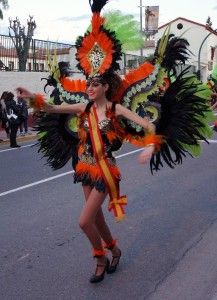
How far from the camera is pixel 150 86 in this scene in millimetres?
4012

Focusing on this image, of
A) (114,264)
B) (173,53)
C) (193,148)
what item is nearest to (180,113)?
(193,148)

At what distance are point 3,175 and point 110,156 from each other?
550 centimetres

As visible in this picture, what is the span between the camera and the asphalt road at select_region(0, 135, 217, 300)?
13.0ft

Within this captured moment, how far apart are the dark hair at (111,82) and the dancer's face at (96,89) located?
0.04 m

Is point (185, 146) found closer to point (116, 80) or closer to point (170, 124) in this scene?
point (170, 124)

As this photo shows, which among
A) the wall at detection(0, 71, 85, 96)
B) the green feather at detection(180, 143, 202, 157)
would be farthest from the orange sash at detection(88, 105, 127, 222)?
the wall at detection(0, 71, 85, 96)

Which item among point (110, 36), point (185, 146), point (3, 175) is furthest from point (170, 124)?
point (3, 175)

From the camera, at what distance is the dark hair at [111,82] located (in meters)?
3.89

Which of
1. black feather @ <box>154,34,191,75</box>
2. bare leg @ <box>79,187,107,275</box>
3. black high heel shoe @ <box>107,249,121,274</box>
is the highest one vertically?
black feather @ <box>154,34,191,75</box>

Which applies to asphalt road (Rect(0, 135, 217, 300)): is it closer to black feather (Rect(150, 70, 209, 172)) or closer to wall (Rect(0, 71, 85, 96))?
black feather (Rect(150, 70, 209, 172))

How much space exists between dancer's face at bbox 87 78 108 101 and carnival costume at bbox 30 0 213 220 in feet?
0.09

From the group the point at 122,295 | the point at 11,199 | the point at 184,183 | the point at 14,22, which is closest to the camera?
the point at 122,295

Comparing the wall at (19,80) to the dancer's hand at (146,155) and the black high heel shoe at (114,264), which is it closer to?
the black high heel shoe at (114,264)

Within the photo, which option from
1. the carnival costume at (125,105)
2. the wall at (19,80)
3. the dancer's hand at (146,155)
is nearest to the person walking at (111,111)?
the carnival costume at (125,105)
